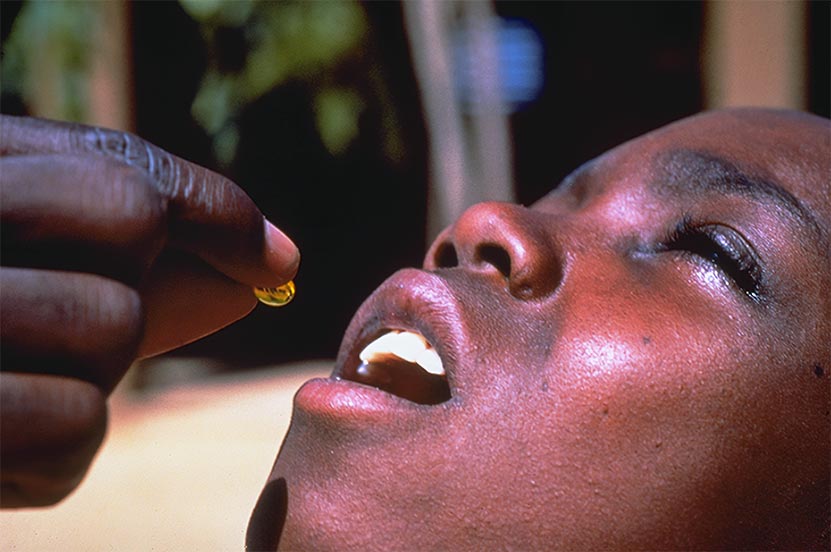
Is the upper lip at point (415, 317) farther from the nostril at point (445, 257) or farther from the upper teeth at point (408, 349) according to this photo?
the nostril at point (445, 257)

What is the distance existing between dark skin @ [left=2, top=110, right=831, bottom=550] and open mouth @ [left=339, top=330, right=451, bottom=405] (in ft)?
0.30

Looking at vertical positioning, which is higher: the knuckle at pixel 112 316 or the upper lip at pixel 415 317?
the knuckle at pixel 112 316

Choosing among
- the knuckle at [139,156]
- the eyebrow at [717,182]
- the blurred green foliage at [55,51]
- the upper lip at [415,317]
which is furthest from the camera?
the blurred green foliage at [55,51]

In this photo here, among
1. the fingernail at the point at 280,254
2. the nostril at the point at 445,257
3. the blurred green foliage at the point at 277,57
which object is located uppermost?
the fingernail at the point at 280,254

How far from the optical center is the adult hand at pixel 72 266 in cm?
100

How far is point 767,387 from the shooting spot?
4.35 feet

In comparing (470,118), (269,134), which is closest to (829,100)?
(470,118)

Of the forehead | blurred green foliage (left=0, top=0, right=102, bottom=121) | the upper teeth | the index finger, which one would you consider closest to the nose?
the upper teeth

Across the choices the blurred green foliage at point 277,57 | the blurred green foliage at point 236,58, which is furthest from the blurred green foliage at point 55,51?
the blurred green foliage at point 277,57

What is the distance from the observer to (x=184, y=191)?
3.71ft

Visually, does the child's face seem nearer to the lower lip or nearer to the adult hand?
the lower lip

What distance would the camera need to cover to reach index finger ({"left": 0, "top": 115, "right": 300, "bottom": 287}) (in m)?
1.09

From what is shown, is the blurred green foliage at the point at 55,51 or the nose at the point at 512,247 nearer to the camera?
the nose at the point at 512,247

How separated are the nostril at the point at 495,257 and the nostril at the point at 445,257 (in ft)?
0.58
